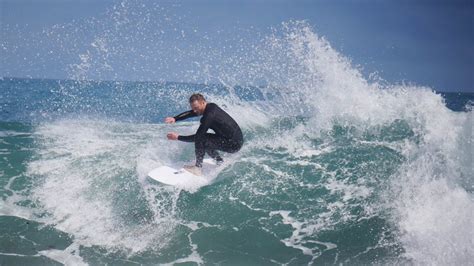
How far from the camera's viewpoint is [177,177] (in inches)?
282

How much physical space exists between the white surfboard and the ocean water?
0.19 m

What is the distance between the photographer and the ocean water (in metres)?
5.78

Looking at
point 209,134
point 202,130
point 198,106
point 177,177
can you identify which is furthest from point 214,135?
point 177,177

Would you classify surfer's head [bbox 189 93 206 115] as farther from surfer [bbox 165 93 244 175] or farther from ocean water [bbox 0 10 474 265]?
ocean water [bbox 0 10 474 265]

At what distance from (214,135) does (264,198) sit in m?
1.62

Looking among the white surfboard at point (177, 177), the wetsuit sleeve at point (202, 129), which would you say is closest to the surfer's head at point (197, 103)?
the wetsuit sleeve at point (202, 129)

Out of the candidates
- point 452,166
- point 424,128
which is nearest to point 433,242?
point 452,166

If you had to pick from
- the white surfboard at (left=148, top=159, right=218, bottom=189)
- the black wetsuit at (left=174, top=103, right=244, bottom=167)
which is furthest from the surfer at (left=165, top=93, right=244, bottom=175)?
the white surfboard at (left=148, top=159, right=218, bottom=189)

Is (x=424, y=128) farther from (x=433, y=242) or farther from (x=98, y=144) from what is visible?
(x=98, y=144)

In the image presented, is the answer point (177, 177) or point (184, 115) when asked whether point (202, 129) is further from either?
point (177, 177)

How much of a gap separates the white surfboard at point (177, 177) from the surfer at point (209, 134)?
0.40 feet

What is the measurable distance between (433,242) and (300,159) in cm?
400

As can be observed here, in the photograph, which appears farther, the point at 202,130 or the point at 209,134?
the point at 209,134

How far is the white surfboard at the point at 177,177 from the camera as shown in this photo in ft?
23.3
